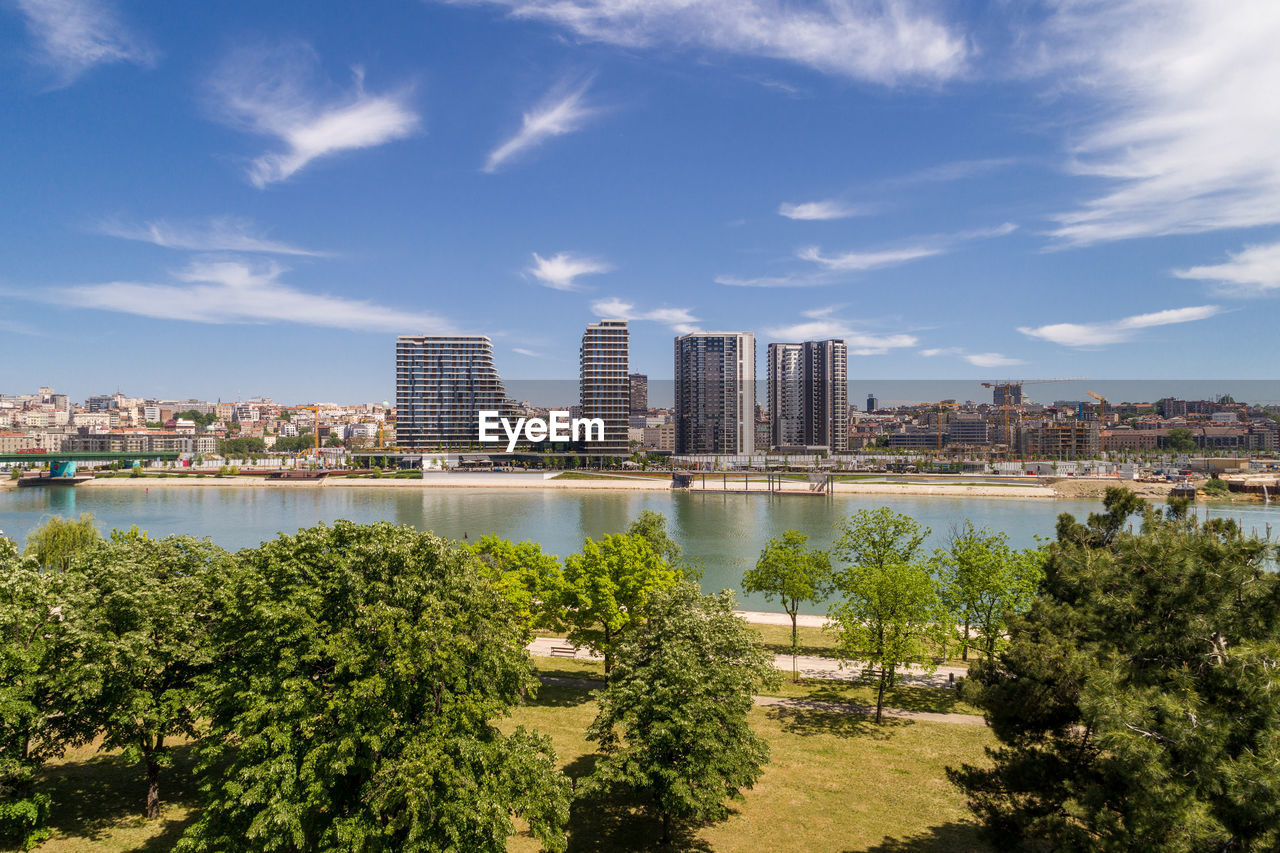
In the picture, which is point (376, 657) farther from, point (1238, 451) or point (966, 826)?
point (1238, 451)

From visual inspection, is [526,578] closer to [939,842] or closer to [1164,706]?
[939,842]

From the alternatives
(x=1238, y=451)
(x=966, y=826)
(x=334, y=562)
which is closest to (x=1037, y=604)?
(x=966, y=826)

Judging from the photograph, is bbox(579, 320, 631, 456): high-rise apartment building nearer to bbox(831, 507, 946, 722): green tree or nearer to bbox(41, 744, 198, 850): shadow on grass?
bbox(831, 507, 946, 722): green tree

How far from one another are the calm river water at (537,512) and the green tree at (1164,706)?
32.1m

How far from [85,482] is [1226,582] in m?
166

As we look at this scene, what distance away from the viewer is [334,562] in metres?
11.9

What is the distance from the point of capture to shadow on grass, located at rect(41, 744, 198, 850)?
1312 centimetres

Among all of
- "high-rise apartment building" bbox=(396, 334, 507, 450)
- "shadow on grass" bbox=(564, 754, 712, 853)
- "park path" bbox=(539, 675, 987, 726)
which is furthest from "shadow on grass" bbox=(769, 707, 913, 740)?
"high-rise apartment building" bbox=(396, 334, 507, 450)

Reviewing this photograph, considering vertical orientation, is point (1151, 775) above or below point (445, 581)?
below

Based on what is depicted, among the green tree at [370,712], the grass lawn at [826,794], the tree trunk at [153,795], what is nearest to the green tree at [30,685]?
the tree trunk at [153,795]

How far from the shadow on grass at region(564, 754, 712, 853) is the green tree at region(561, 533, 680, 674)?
6.18 metres

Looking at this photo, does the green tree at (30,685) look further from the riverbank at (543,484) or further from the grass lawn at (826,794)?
the riverbank at (543,484)

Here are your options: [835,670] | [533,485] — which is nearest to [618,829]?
[835,670]

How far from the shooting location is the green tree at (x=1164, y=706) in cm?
638
